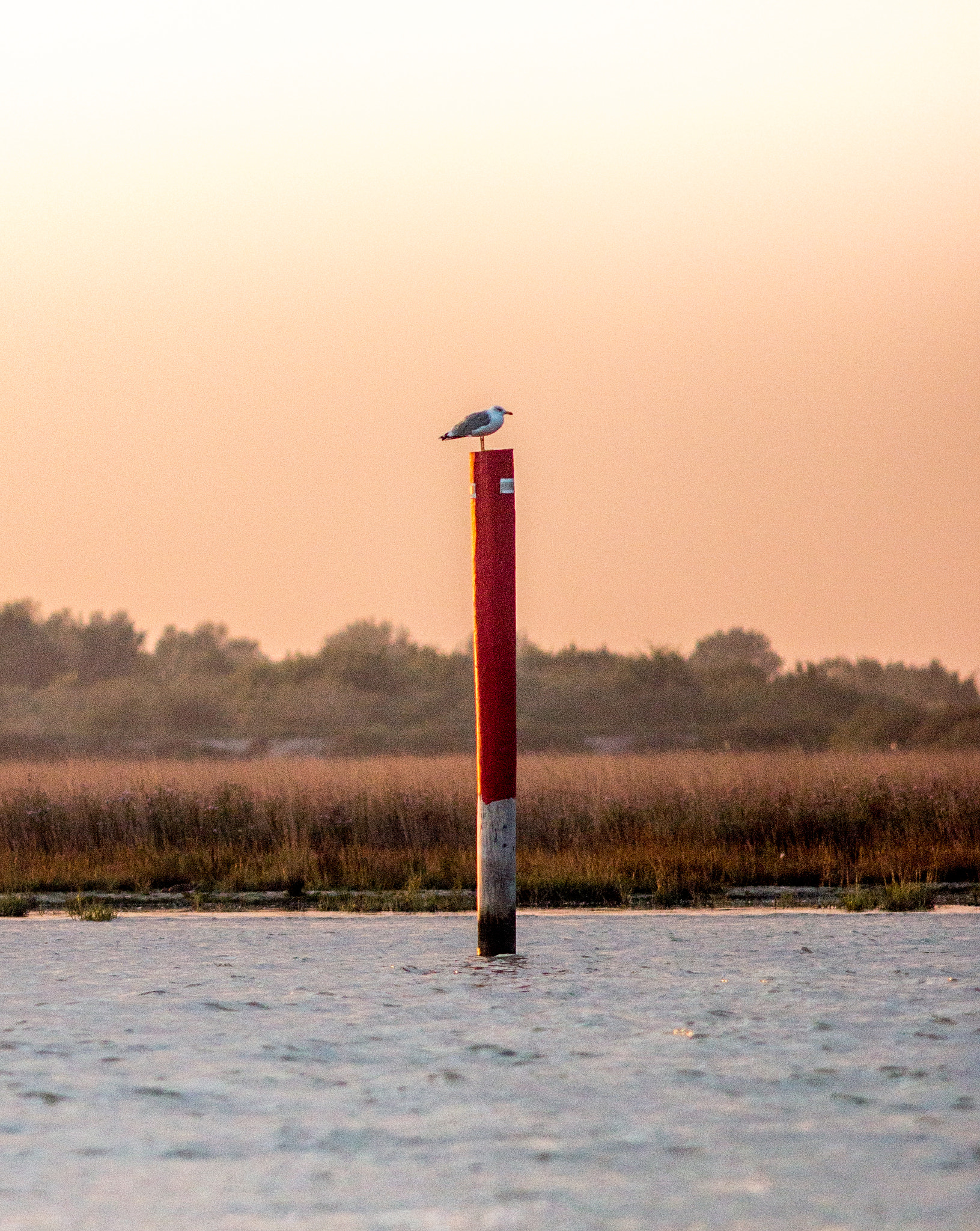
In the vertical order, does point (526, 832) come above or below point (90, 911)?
above

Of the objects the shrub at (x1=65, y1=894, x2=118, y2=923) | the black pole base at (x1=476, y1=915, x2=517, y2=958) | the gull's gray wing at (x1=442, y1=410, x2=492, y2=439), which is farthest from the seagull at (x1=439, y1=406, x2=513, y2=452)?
the shrub at (x1=65, y1=894, x2=118, y2=923)

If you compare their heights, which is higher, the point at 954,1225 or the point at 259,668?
the point at 259,668

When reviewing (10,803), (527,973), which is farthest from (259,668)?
(527,973)

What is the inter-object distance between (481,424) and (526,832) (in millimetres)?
9781

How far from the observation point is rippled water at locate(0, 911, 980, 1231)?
16.3 feet

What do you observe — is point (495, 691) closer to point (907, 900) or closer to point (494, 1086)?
point (494, 1086)

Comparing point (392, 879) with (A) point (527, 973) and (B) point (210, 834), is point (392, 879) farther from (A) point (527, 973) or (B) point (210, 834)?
(A) point (527, 973)

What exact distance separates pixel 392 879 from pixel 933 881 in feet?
15.6

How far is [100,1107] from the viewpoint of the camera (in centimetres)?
625

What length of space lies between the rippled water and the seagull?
2.98m

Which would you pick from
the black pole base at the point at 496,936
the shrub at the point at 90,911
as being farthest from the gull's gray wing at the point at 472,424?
the shrub at the point at 90,911

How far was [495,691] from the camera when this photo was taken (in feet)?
34.6

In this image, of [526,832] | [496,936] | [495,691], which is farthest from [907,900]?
[526,832]

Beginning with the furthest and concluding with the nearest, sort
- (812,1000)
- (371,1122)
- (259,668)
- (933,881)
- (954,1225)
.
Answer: (259,668) < (933,881) < (812,1000) < (371,1122) < (954,1225)
